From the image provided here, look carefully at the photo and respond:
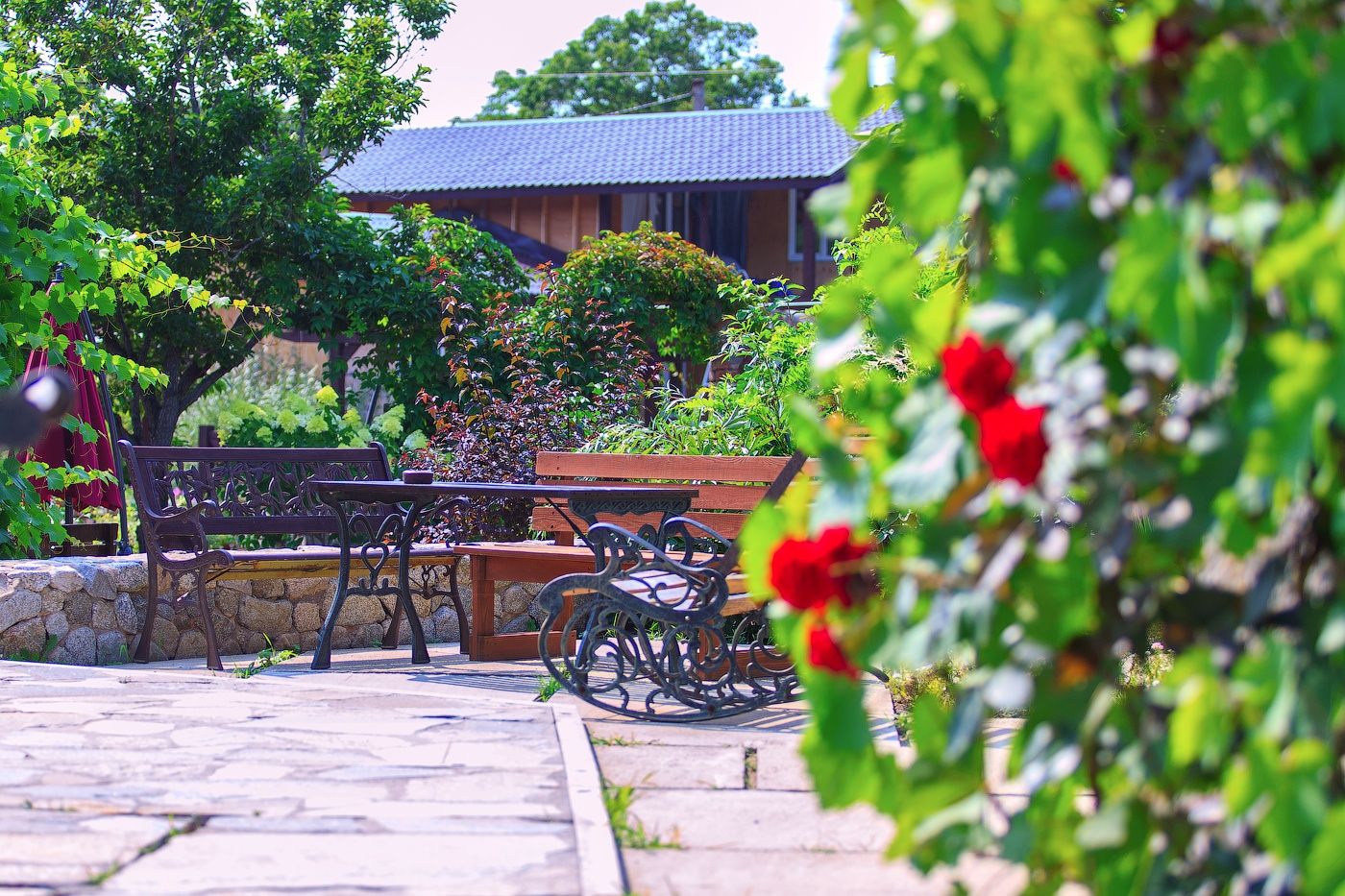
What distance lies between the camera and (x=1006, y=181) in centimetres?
165

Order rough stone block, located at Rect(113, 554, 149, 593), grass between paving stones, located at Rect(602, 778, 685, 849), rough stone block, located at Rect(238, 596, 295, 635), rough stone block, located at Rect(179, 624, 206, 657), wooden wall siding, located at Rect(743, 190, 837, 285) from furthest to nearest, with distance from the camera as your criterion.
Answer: wooden wall siding, located at Rect(743, 190, 837, 285) < rough stone block, located at Rect(238, 596, 295, 635) < rough stone block, located at Rect(179, 624, 206, 657) < rough stone block, located at Rect(113, 554, 149, 593) < grass between paving stones, located at Rect(602, 778, 685, 849)

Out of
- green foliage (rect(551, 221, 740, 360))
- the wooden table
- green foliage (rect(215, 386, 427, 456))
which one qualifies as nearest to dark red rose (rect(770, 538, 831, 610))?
the wooden table

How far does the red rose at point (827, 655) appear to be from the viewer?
166 cm

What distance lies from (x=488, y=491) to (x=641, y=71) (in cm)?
4410

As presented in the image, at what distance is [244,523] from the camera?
6805mm

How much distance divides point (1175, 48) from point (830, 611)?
76 centimetres

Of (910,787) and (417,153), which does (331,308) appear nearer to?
(910,787)

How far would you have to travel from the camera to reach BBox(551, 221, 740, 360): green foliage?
12008 mm

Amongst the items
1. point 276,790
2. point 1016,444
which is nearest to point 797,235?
point 276,790

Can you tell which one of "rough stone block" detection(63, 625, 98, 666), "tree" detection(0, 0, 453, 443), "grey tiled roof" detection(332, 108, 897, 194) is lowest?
"rough stone block" detection(63, 625, 98, 666)

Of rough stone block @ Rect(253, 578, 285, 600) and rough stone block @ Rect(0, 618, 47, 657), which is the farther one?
rough stone block @ Rect(253, 578, 285, 600)

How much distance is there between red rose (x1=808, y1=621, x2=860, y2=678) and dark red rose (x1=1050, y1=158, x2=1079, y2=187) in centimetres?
59

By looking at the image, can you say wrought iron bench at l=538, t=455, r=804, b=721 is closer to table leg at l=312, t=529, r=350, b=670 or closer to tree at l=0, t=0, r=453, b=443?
table leg at l=312, t=529, r=350, b=670

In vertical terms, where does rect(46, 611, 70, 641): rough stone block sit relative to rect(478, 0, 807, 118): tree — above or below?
below
